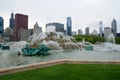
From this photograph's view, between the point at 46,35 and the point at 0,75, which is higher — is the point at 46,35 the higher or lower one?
the higher one

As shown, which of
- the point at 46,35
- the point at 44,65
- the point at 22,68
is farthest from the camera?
the point at 46,35

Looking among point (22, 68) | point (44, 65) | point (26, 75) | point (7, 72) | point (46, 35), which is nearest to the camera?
point (26, 75)

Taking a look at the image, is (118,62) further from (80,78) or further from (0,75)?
(0,75)

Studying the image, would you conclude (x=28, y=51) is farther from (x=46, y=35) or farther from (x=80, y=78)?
(x=46, y=35)

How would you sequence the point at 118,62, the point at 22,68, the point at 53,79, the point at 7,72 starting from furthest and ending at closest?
1. the point at 118,62
2. the point at 22,68
3. the point at 7,72
4. the point at 53,79

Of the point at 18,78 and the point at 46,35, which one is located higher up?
the point at 46,35

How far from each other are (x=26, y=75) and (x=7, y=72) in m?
1.19

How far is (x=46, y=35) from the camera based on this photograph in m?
59.4

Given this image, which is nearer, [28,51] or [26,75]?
[26,75]

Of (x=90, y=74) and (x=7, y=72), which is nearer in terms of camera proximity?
(x=90, y=74)

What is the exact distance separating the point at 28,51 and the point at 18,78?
22966 mm

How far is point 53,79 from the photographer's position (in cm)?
750

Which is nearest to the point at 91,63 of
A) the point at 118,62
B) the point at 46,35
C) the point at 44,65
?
the point at 118,62

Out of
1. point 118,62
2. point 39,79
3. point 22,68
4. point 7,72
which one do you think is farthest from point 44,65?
point 118,62
